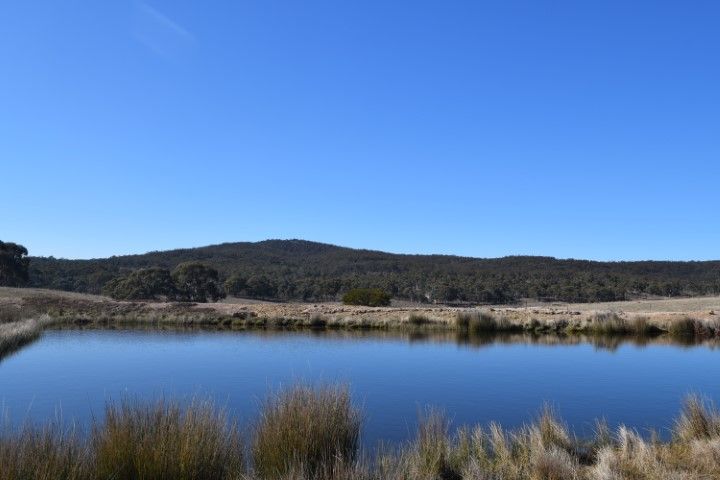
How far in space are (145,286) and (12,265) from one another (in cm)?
1524

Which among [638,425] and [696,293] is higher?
[696,293]

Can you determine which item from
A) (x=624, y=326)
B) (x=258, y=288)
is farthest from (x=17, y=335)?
(x=258, y=288)

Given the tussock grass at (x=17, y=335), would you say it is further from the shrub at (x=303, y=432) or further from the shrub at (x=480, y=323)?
the shrub at (x=480, y=323)

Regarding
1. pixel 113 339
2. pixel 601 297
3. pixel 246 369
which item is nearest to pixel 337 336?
pixel 113 339

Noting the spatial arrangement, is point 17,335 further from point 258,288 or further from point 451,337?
point 258,288

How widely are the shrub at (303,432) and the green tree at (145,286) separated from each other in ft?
165

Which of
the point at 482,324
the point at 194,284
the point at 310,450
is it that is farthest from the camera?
the point at 194,284

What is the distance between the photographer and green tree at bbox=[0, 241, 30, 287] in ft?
192

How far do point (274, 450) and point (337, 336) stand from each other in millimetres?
20882

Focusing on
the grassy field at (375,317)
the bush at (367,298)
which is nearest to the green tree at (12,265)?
the grassy field at (375,317)

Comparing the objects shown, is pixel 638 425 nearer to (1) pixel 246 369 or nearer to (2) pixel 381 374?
(2) pixel 381 374

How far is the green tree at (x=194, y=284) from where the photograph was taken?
5722 centimetres

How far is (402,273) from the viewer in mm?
91750

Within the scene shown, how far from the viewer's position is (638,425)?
9.62m
